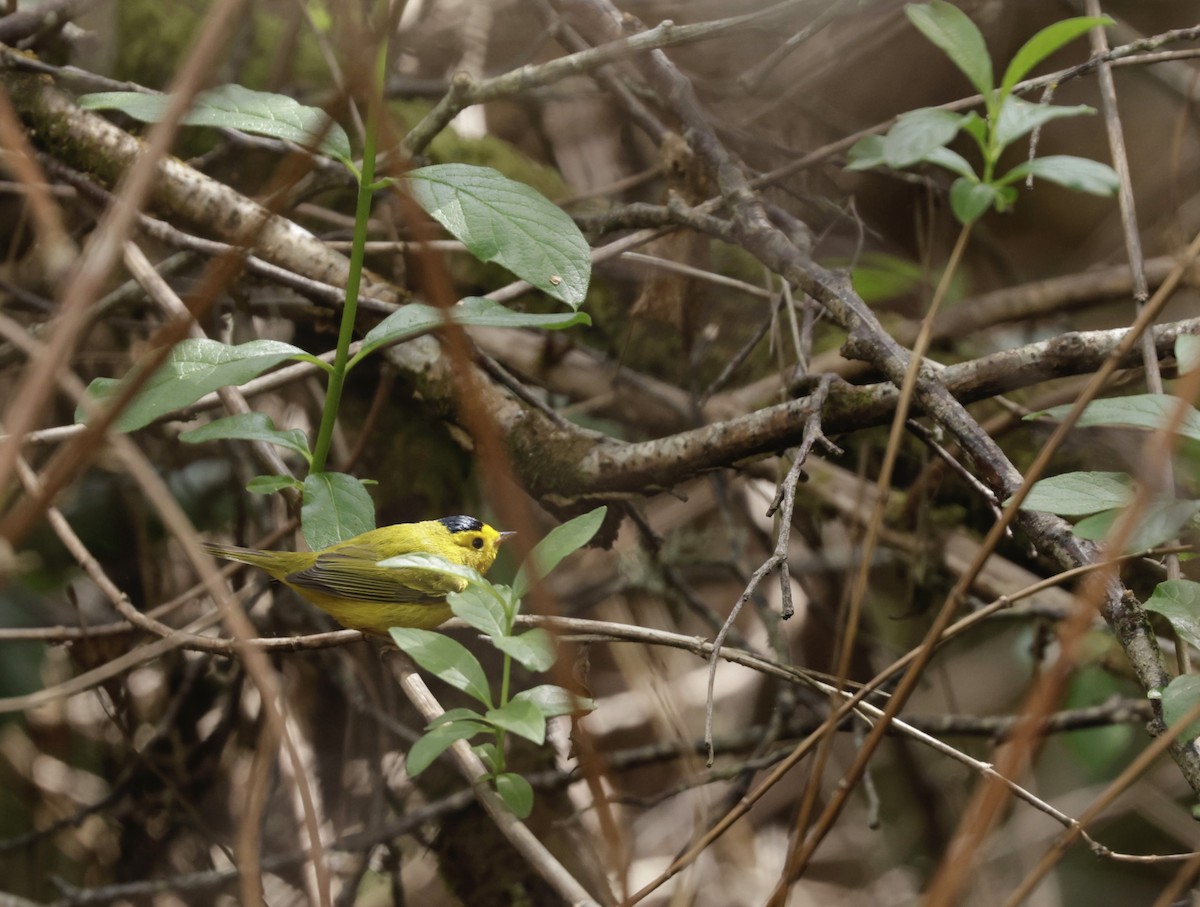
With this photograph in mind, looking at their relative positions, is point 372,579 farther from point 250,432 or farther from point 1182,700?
point 1182,700

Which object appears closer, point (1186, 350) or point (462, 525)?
point (1186, 350)

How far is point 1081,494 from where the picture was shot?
4.61 ft

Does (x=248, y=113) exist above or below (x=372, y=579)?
above

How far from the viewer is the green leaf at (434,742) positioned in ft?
4.31

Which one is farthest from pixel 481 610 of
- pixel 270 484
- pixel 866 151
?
pixel 866 151

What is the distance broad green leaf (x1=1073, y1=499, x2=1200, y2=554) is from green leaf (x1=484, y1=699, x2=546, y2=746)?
2.58 feet

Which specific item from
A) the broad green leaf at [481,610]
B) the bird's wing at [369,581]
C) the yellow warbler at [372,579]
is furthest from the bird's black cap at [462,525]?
the broad green leaf at [481,610]

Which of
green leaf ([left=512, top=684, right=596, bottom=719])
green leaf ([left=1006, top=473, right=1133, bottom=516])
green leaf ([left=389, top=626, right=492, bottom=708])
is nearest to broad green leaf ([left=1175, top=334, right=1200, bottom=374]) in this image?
green leaf ([left=1006, top=473, right=1133, bottom=516])

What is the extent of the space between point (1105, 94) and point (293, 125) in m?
1.68

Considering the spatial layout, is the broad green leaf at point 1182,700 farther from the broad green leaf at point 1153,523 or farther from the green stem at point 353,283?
the green stem at point 353,283

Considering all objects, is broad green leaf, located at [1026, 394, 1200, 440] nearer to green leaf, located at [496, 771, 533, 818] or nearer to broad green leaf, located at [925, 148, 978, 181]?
broad green leaf, located at [925, 148, 978, 181]

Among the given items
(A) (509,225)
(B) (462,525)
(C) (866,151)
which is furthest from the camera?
(B) (462,525)

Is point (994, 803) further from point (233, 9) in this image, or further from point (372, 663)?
point (372, 663)

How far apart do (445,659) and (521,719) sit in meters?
0.15
